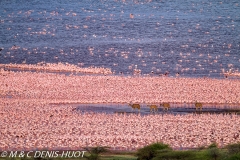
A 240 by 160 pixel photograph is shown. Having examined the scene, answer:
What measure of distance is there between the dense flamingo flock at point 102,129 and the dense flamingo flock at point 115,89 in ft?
9.48

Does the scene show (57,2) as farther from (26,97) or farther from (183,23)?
(26,97)

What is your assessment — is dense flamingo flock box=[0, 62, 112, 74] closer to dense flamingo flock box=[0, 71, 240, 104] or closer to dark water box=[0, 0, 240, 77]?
dark water box=[0, 0, 240, 77]

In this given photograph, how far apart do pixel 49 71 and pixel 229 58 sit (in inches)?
776

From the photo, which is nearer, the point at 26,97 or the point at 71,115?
the point at 71,115

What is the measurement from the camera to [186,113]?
31922 mm

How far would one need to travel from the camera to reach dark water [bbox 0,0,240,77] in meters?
51.4

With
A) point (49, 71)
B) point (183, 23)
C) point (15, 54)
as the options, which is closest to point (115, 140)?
point (49, 71)

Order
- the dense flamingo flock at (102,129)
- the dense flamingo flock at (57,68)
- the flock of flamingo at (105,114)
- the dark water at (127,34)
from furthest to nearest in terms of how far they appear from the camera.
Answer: the dark water at (127,34), the dense flamingo flock at (57,68), the flock of flamingo at (105,114), the dense flamingo flock at (102,129)

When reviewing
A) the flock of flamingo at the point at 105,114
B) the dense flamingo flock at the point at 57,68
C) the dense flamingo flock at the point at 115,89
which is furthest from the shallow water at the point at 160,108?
the dense flamingo flock at the point at 57,68

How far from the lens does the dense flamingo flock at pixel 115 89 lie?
115 feet

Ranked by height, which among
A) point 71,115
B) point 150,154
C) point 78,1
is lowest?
point 78,1

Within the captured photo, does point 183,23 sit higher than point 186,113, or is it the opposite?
point 186,113

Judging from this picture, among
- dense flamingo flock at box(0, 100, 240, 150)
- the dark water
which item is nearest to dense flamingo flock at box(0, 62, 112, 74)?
the dark water

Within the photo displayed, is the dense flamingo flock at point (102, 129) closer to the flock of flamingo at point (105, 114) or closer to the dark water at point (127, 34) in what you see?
the flock of flamingo at point (105, 114)
